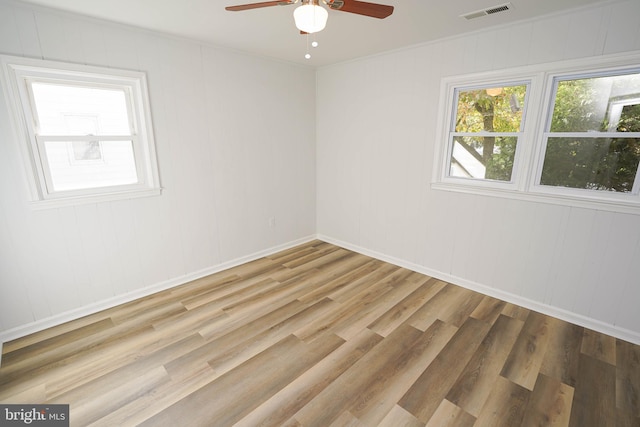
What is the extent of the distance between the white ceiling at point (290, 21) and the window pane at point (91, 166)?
3.50ft

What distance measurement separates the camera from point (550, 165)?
2.61 m

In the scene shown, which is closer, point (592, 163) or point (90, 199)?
point (592, 163)

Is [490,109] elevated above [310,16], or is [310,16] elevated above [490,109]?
[310,16]

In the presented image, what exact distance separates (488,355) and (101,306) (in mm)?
3488

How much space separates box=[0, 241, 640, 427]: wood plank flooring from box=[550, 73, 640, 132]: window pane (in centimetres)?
175

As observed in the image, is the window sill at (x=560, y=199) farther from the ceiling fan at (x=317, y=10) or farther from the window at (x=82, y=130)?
the window at (x=82, y=130)

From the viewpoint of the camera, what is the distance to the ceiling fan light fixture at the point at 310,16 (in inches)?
56.3

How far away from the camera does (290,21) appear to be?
2479mm

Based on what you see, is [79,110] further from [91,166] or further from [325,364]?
[325,364]

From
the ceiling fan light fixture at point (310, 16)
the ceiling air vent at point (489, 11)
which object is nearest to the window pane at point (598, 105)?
the ceiling air vent at point (489, 11)

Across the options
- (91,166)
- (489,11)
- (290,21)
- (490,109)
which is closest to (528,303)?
(490,109)

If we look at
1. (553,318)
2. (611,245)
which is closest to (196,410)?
(553,318)

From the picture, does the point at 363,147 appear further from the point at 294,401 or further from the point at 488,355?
the point at 294,401

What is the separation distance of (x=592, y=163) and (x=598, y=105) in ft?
1.55
